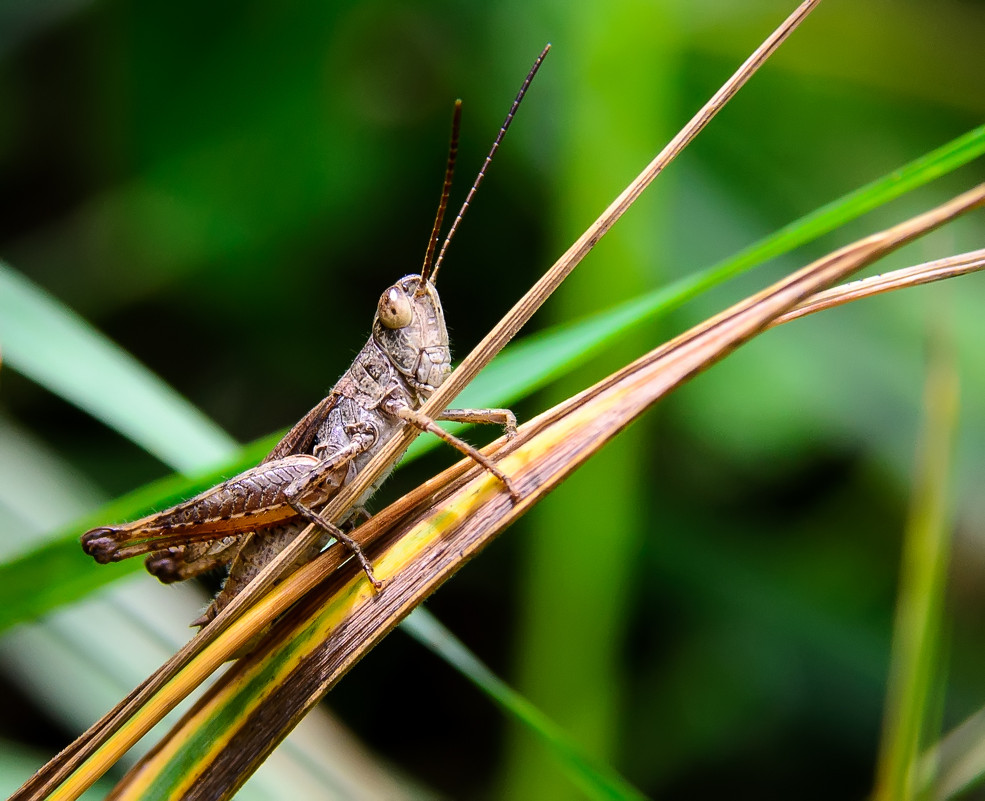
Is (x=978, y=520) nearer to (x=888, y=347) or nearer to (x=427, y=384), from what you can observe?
(x=888, y=347)

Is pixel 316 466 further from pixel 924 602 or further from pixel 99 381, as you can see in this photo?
pixel 924 602

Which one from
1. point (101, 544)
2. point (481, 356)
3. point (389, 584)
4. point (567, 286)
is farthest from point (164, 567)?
point (567, 286)

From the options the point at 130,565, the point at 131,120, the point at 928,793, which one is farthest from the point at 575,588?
the point at 131,120

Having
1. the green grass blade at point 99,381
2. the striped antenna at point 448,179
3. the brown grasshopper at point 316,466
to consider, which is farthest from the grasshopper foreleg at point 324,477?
the striped antenna at point 448,179

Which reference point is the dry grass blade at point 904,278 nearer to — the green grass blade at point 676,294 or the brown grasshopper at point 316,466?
the green grass blade at point 676,294

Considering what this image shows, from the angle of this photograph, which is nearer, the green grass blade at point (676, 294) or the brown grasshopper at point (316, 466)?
the green grass blade at point (676, 294)

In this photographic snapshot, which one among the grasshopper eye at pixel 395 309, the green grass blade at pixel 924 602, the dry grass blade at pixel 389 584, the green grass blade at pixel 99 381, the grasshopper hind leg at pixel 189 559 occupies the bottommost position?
the green grass blade at pixel 924 602

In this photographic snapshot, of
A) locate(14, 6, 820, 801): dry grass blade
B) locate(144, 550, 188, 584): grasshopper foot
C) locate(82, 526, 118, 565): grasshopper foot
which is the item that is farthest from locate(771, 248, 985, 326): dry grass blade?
locate(144, 550, 188, 584): grasshopper foot

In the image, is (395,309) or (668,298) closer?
(668,298)
